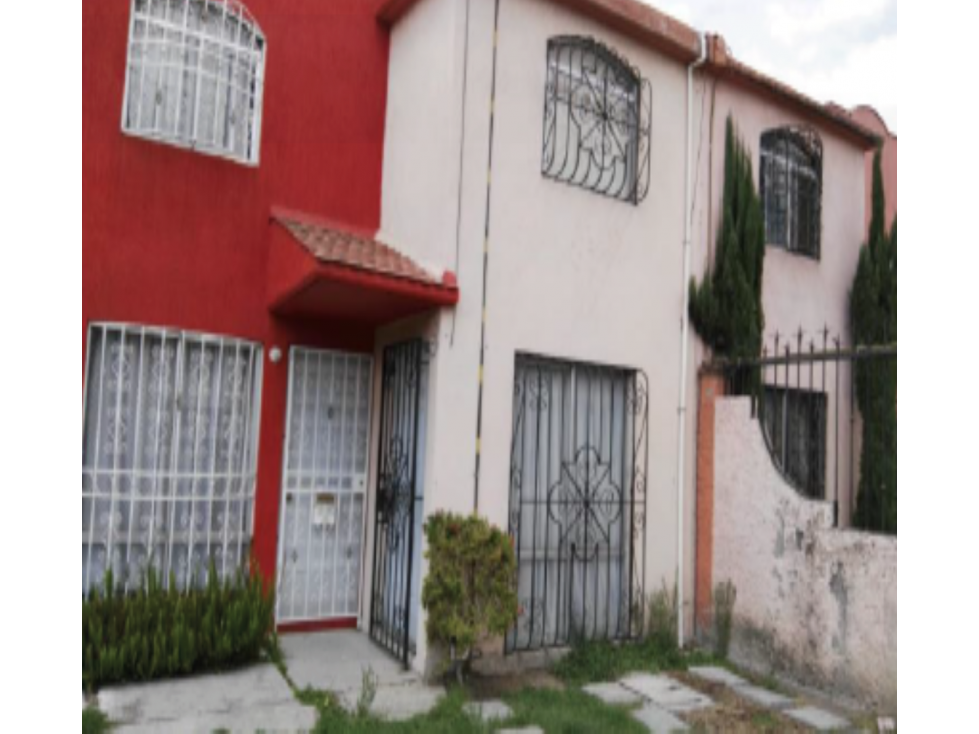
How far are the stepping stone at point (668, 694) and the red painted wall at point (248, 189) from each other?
3244 millimetres

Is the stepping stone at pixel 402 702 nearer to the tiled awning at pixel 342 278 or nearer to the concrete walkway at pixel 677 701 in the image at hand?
the concrete walkway at pixel 677 701

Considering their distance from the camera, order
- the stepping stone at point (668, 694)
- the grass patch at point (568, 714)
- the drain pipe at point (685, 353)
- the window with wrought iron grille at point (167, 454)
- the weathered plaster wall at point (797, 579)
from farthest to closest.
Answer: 1. the drain pipe at point (685, 353)
2. the window with wrought iron grille at point (167, 454)
3. the stepping stone at point (668, 694)
4. the weathered plaster wall at point (797, 579)
5. the grass patch at point (568, 714)

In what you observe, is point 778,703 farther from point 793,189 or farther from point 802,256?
point 793,189

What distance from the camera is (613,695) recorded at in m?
5.10

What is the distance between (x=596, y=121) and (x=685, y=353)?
2.41 m

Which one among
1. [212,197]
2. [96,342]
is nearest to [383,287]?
[212,197]

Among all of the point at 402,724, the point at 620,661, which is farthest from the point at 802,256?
the point at 402,724

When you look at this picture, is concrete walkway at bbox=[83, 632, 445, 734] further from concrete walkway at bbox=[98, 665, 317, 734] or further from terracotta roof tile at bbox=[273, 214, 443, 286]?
terracotta roof tile at bbox=[273, 214, 443, 286]

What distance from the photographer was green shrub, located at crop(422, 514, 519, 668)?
4.93 m

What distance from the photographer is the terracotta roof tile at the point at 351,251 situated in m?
4.95

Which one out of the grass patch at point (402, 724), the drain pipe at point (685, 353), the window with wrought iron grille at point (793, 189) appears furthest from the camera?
the window with wrought iron grille at point (793, 189)

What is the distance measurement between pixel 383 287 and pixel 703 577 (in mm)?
4075

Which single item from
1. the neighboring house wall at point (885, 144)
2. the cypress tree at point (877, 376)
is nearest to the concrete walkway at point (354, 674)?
the cypress tree at point (877, 376)
